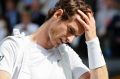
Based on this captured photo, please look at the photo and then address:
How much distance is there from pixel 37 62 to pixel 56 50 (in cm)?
22

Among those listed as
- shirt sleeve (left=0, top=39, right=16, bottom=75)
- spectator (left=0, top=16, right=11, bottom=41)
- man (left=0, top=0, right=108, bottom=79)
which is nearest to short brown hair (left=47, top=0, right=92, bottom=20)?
man (left=0, top=0, right=108, bottom=79)

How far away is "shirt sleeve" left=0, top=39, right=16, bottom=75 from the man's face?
29cm

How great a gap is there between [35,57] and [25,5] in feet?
23.6

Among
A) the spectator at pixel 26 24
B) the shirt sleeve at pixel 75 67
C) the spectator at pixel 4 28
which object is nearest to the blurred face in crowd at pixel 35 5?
the spectator at pixel 26 24

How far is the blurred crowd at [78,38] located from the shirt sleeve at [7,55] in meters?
5.15

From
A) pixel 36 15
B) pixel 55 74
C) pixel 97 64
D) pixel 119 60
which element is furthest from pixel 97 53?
pixel 36 15

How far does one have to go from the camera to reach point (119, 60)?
9258 mm

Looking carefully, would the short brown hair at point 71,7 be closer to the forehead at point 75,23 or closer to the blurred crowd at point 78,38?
the forehead at point 75,23

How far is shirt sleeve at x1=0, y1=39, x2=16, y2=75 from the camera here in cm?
391

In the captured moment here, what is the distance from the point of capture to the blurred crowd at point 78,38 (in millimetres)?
9742

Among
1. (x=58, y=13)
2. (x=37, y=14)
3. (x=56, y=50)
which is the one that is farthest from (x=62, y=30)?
(x=37, y=14)

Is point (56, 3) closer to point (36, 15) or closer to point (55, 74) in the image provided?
point (55, 74)

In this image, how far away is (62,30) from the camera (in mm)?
4023

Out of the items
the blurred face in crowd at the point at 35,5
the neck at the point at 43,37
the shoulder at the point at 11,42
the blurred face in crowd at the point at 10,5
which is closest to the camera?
the shoulder at the point at 11,42
